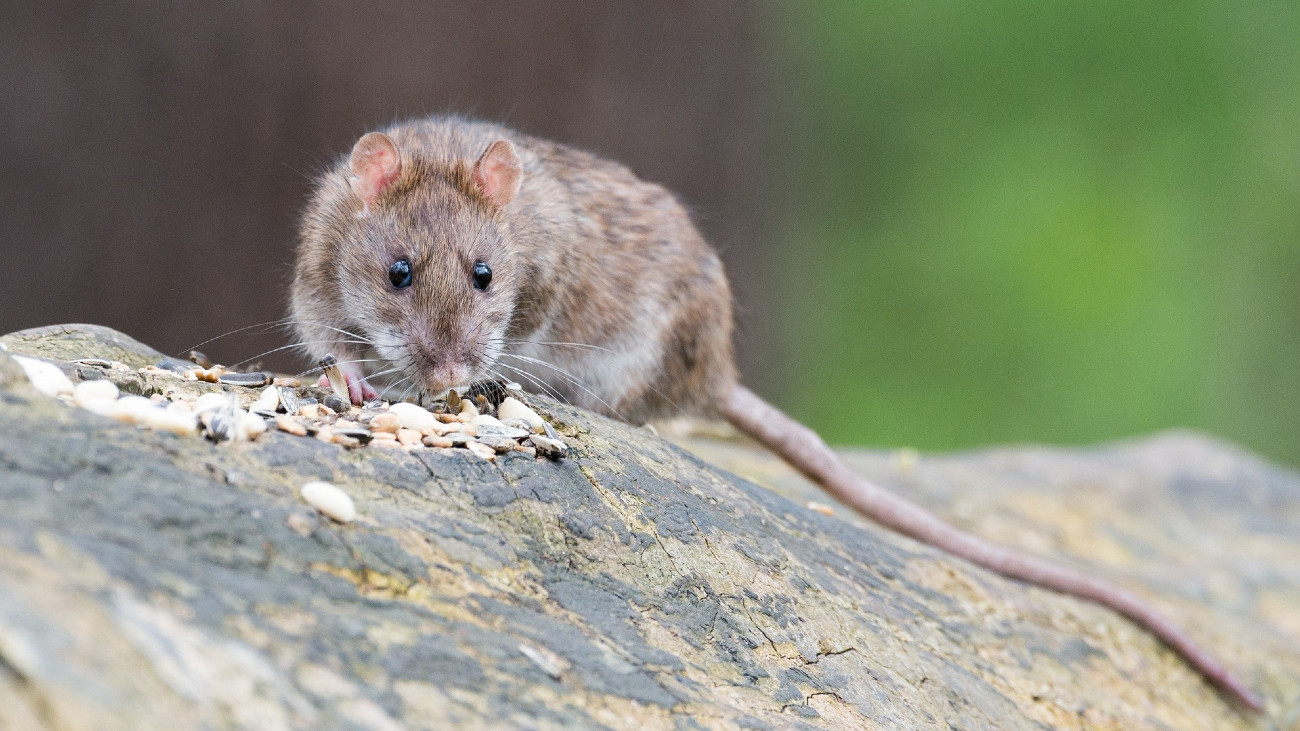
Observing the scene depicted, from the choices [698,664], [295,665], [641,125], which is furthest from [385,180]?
[641,125]

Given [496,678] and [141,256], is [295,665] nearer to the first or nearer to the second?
[496,678]

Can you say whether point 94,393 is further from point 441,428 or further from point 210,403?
point 441,428

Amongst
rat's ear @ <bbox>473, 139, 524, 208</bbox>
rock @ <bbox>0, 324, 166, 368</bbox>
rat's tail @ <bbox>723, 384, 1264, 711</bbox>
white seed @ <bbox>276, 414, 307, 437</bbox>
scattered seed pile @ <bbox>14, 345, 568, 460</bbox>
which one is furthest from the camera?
rat's tail @ <bbox>723, 384, 1264, 711</bbox>

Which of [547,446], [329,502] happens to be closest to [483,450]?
[547,446]

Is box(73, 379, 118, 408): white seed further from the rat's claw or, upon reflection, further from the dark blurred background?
the dark blurred background

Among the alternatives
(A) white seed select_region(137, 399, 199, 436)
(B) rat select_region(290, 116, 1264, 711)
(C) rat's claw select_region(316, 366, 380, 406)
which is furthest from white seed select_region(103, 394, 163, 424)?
(B) rat select_region(290, 116, 1264, 711)

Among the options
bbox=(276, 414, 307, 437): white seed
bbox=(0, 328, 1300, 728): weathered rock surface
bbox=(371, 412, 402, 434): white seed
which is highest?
bbox=(371, 412, 402, 434): white seed

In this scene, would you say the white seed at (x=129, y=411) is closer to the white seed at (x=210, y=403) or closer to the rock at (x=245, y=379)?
the white seed at (x=210, y=403)
